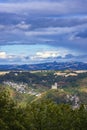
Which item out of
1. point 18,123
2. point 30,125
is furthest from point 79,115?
point 18,123

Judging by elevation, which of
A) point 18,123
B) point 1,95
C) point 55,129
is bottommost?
point 55,129

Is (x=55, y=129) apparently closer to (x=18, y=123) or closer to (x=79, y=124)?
(x=79, y=124)

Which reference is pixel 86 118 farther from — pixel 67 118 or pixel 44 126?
pixel 44 126

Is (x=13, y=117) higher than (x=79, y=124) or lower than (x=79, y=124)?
higher

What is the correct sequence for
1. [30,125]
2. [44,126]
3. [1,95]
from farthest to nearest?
[44,126] → [30,125] → [1,95]

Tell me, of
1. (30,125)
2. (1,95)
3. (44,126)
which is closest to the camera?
(1,95)

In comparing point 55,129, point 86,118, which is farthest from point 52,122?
point 86,118

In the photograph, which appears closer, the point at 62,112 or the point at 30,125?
the point at 30,125
